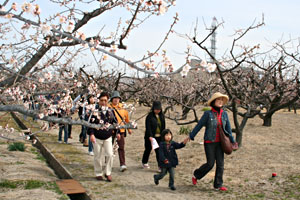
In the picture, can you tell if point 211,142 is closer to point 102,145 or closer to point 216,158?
point 216,158

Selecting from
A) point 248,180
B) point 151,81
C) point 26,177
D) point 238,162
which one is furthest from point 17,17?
point 151,81

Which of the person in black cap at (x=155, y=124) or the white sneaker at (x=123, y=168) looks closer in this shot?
the person in black cap at (x=155, y=124)

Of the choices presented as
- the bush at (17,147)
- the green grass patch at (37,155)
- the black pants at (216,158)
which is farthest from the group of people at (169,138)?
the bush at (17,147)

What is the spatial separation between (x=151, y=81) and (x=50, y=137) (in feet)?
26.0

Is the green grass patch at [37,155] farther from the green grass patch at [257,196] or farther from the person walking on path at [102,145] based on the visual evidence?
the green grass patch at [257,196]

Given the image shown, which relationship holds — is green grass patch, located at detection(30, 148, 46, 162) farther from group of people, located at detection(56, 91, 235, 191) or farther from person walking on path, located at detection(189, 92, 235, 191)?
person walking on path, located at detection(189, 92, 235, 191)

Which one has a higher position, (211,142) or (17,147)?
(211,142)

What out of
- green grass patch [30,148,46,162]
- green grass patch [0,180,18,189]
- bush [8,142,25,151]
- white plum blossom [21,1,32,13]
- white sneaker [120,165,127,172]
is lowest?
green grass patch [0,180,18,189]

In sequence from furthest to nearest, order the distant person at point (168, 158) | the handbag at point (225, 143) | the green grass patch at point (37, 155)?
the green grass patch at point (37, 155) → the distant person at point (168, 158) → the handbag at point (225, 143)

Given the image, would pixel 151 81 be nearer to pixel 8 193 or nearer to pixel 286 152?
pixel 286 152

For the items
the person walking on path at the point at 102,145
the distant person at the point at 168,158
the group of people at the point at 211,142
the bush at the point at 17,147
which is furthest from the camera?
the bush at the point at 17,147

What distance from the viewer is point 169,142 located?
18.8ft

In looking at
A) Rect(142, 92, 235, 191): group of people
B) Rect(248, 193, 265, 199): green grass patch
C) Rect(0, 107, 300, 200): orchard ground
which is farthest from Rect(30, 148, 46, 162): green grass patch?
Rect(248, 193, 265, 199): green grass patch

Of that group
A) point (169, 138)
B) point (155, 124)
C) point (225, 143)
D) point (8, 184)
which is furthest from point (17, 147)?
point (225, 143)
